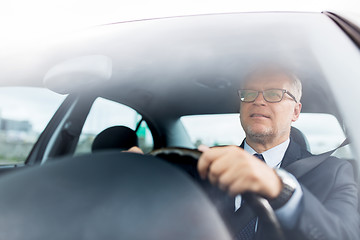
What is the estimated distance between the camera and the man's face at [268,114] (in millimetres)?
968

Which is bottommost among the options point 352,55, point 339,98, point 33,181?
point 33,181

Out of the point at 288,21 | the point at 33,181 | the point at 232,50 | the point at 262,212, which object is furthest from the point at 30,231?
the point at 288,21

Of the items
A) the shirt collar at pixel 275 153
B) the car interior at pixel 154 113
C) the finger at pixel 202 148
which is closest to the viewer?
the car interior at pixel 154 113

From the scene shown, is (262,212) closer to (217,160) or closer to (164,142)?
(217,160)

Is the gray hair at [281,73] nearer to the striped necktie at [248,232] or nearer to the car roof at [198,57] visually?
the car roof at [198,57]

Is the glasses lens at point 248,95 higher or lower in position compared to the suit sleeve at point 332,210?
higher

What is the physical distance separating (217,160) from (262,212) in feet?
0.43

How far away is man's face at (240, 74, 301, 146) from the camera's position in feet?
3.18

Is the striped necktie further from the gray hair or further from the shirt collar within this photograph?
the gray hair

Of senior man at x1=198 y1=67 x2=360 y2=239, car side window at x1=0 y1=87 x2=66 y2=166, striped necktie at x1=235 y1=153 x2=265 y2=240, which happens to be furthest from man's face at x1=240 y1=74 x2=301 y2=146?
car side window at x1=0 y1=87 x2=66 y2=166

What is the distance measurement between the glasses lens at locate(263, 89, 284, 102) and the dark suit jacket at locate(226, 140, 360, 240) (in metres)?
0.12

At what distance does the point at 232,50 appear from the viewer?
107cm

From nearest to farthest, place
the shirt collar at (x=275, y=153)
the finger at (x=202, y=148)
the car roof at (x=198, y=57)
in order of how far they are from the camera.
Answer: the finger at (x=202, y=148) < the shirt collar at (x=275, y=153) < the car roof at (x=198, y=57)

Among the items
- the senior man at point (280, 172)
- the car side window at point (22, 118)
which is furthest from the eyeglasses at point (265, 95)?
the car side window at point (22, 118)
